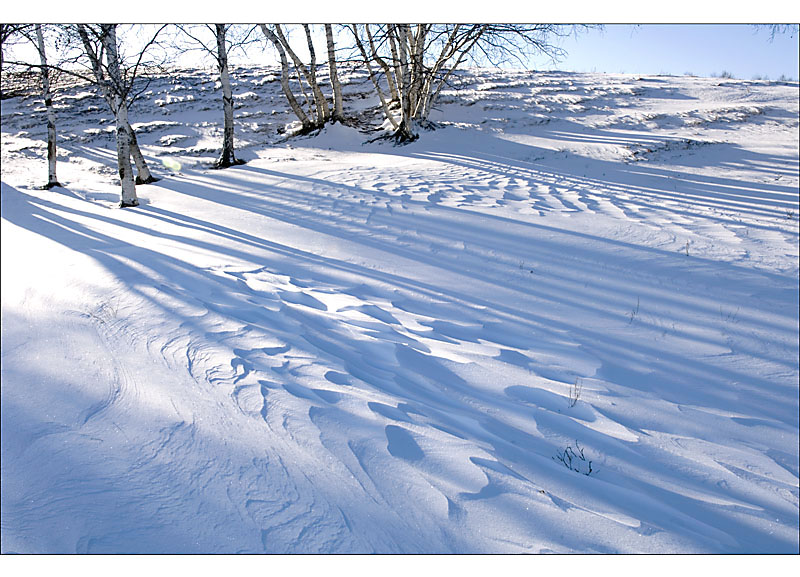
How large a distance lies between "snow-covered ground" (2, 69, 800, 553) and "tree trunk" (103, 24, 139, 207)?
594mm

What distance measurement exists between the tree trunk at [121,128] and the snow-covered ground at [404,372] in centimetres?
59

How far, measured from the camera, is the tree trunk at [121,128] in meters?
7.94

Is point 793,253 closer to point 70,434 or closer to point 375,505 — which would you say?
point 375,505

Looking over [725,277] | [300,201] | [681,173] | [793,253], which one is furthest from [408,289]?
[681,173]

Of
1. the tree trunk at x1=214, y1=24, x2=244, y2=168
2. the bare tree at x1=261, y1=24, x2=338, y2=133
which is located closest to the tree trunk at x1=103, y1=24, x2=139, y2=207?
the tree trunk at x1=214, y1=24, x2=244, y2=168

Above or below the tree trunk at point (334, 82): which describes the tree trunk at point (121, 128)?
below

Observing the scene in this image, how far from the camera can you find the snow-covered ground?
1738mm

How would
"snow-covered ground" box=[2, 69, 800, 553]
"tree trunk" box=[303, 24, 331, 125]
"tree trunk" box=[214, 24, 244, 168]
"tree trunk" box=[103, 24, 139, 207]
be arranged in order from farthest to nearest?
"tree trunk" box=[303, 24, 331, 125]
"tree trunk" box=[214, 24, 244, 168]
"tree trunk" box=[103, 24, 139, 207]
"snow-covered ground" box=[2, 69, 800, 553]

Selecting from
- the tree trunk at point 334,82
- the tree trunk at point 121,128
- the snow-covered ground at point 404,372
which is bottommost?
the snow-covered ground at point 404,372

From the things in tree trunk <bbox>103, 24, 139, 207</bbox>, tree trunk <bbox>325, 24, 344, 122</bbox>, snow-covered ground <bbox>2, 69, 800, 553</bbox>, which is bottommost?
snow-covered ground <bbox>2, 69, 800, 553</bbox>

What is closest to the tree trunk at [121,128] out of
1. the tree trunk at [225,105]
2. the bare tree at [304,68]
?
the tree trunk at [225,105]

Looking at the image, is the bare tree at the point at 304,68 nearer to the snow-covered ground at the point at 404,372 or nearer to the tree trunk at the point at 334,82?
the tree trunk at the point at 334,82

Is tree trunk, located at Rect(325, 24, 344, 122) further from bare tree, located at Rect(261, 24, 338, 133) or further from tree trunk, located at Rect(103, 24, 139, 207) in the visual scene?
tree trunk, located at Rect(103, 24, 139, 207)

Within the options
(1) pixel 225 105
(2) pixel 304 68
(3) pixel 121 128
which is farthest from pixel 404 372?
(2) pixel 304 68
